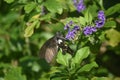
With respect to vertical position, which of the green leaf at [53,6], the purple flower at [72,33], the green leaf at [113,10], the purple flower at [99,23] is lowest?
the purple flower at [72,33]

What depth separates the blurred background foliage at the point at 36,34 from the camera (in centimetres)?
231

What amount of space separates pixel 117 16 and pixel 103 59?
3.33 feet

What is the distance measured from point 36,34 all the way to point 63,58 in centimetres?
145

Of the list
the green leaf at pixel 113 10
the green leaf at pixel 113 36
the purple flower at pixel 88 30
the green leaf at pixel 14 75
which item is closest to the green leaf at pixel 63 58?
the purple flower at pixel 88 30

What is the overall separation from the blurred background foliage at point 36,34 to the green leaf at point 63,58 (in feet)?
0.78

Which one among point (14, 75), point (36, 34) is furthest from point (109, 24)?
point (36, 34)

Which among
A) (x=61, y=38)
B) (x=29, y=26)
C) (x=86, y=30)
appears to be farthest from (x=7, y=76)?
(x=86, y=30)

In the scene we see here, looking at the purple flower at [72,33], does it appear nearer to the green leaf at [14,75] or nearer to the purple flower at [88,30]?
the purple flower at [88,30]

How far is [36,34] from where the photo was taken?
3.51 m

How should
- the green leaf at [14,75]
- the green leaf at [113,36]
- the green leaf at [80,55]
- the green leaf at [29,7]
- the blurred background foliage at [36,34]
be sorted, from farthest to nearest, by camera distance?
the green leaf at [113,36]
the green leaf at [14,75]
the blurred background foliage at [36,34]
the green leaf at [29,7]
the green leaf at [80,55]

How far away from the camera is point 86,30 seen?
2.13 meters

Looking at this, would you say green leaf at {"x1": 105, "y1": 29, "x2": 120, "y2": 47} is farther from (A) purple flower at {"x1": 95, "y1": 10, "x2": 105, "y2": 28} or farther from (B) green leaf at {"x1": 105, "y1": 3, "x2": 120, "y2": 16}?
(A) purple flower at {"x1": 95, "y1": 10, "x2": 105, "y2": 28}

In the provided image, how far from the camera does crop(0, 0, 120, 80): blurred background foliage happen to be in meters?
2.31

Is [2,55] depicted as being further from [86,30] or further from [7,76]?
[86,30]
